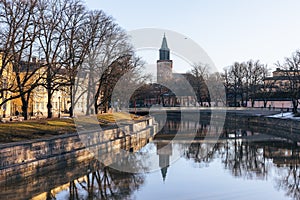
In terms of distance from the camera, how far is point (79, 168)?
21.5m

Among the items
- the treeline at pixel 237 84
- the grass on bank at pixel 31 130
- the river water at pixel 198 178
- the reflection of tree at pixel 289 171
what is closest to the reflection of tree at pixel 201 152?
the river water at pixel 198 178

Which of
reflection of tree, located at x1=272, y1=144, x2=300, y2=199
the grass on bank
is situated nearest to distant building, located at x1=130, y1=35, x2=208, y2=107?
reflection of tree, located at x1=272, y1=144, x2=300, y2=199

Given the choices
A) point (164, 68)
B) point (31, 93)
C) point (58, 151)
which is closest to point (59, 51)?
point (31, 93)

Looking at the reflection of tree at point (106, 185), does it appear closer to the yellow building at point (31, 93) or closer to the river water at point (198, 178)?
the river water at point (198, 178)

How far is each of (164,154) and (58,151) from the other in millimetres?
9243

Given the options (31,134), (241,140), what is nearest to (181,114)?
(241,140)

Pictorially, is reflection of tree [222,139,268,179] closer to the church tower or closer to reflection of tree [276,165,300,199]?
reflection of tree [276,165,300,199]

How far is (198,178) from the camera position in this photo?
64.7ft

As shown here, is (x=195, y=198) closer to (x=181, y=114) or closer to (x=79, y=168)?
(x=79, y=168)

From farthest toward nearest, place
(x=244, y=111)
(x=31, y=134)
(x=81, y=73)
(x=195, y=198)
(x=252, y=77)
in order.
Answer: (x=252, y=77)
(x=244, y=111)
(x=81, y=73)
(x=31, y=134)
(x=195, y=198)

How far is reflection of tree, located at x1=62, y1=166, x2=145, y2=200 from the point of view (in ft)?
53.4

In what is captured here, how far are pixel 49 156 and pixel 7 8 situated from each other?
9.93m

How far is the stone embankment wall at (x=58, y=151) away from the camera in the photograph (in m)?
17.8

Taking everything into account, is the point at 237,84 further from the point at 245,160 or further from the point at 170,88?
the point at 245,160
